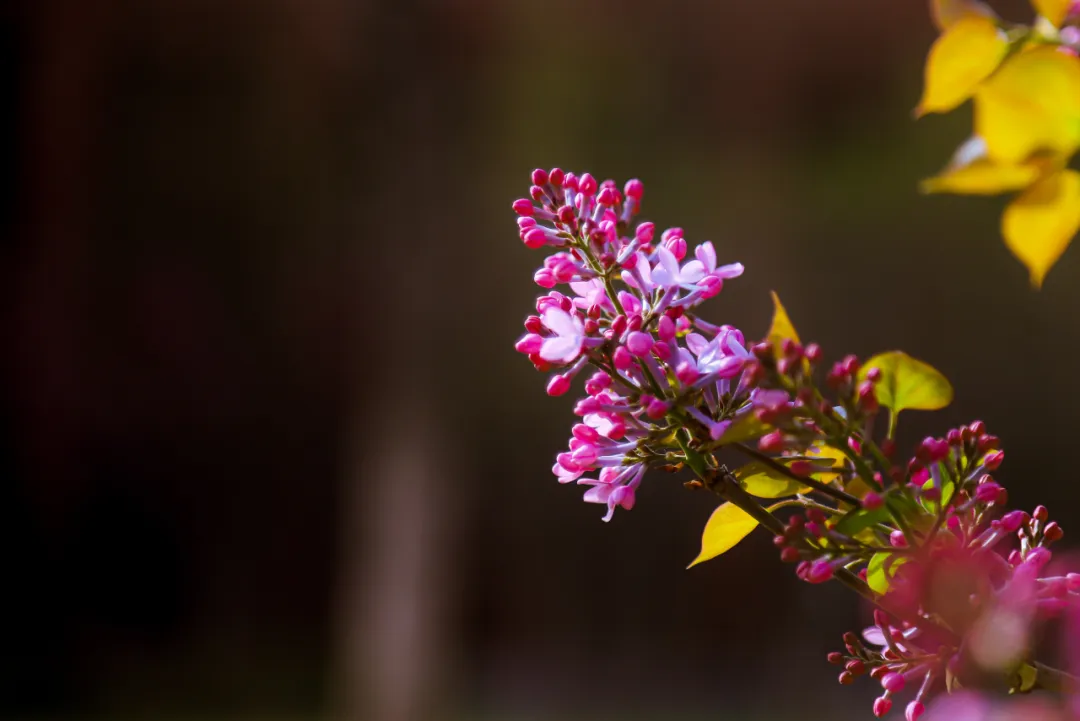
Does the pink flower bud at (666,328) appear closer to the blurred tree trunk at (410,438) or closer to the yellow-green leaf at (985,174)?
the yellow-green leaf at (985,174)

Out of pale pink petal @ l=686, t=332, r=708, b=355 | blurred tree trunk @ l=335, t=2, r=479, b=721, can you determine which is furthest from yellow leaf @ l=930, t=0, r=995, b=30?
blurred tree trunk @ l=335, t=2, r=479, b=721

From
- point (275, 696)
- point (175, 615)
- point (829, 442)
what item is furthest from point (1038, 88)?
point (175, 615)

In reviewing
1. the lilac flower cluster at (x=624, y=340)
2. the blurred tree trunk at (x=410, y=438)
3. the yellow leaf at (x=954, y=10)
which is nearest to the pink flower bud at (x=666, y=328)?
the lilac flower cluster at (x=624, y=340)

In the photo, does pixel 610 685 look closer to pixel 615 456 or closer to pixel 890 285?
pixel 890 285

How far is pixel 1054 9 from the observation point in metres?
0.24

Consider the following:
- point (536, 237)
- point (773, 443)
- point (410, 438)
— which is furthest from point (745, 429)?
point (410, 438)

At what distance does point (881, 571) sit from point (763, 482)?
4 cm

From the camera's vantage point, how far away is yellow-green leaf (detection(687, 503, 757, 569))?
1.06 ft

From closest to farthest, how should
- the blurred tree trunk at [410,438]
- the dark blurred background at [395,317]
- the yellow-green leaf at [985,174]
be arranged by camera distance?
the yellow-green leaf at [985,174]
the blurred tree trunk at [410,438]
the dark blurred background at [395,317]

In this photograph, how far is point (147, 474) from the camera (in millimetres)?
3357

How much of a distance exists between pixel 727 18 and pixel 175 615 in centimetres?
260

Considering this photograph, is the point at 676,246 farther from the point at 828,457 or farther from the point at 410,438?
the point at 410,438

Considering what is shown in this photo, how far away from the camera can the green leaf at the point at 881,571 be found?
0.95ft

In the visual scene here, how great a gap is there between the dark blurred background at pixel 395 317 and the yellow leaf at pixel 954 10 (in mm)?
2559
